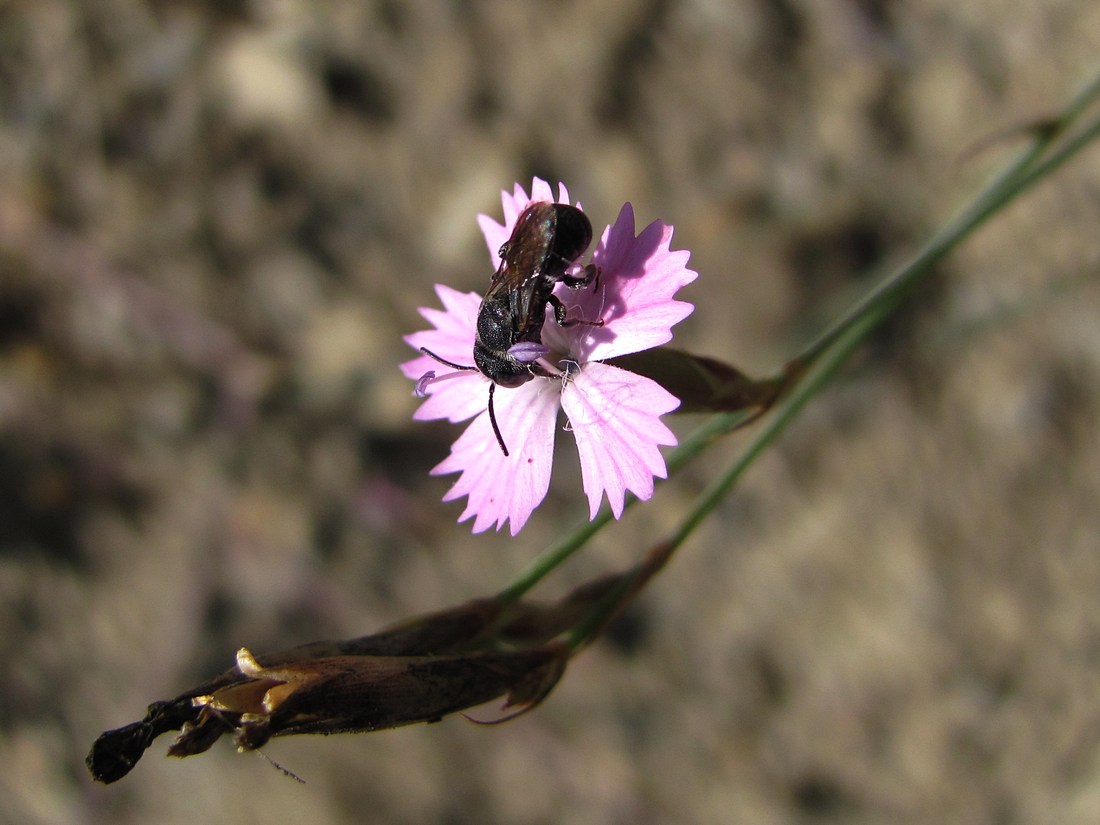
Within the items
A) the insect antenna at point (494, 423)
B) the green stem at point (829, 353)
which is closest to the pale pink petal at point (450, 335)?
Answer: the insect antenna at point (494, 423)

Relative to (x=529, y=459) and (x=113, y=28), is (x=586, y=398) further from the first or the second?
(x=113, y=28)

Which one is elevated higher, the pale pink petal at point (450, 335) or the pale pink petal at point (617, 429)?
the pale pink petal at point (450, 335)

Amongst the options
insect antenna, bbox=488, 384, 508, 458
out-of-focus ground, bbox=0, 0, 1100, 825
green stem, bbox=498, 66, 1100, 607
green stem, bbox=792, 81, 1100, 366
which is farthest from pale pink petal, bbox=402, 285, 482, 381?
out-of-focus ground, bbox=0, 0, 1100, 825

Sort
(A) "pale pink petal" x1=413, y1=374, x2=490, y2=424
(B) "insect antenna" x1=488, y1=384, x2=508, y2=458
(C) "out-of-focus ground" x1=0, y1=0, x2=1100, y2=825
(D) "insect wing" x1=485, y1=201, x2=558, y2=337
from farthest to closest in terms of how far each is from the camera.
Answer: (C) "out-of-focus ground" x1=0, y1=0, x2=1100, y2=825 → (A) "pale pink petal" x1=413, y1=374, x2=490, y2=424 → (B) "insect antenna" x1=488, y1=384, x2=508, y2=458 → (D) "insect wing" x1=485, y1=201, x2=558, y2=337

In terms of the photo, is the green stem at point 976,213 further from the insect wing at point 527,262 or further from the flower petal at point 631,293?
the insect wing at point 527,262

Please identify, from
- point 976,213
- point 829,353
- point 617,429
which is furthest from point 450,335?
point 976,213

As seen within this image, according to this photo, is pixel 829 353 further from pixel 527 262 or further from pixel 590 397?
pixel 527 262

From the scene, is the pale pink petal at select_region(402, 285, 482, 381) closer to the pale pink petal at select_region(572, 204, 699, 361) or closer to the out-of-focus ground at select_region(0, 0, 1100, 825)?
the pale pink petal at select_region(572, 204, 699, 361)
